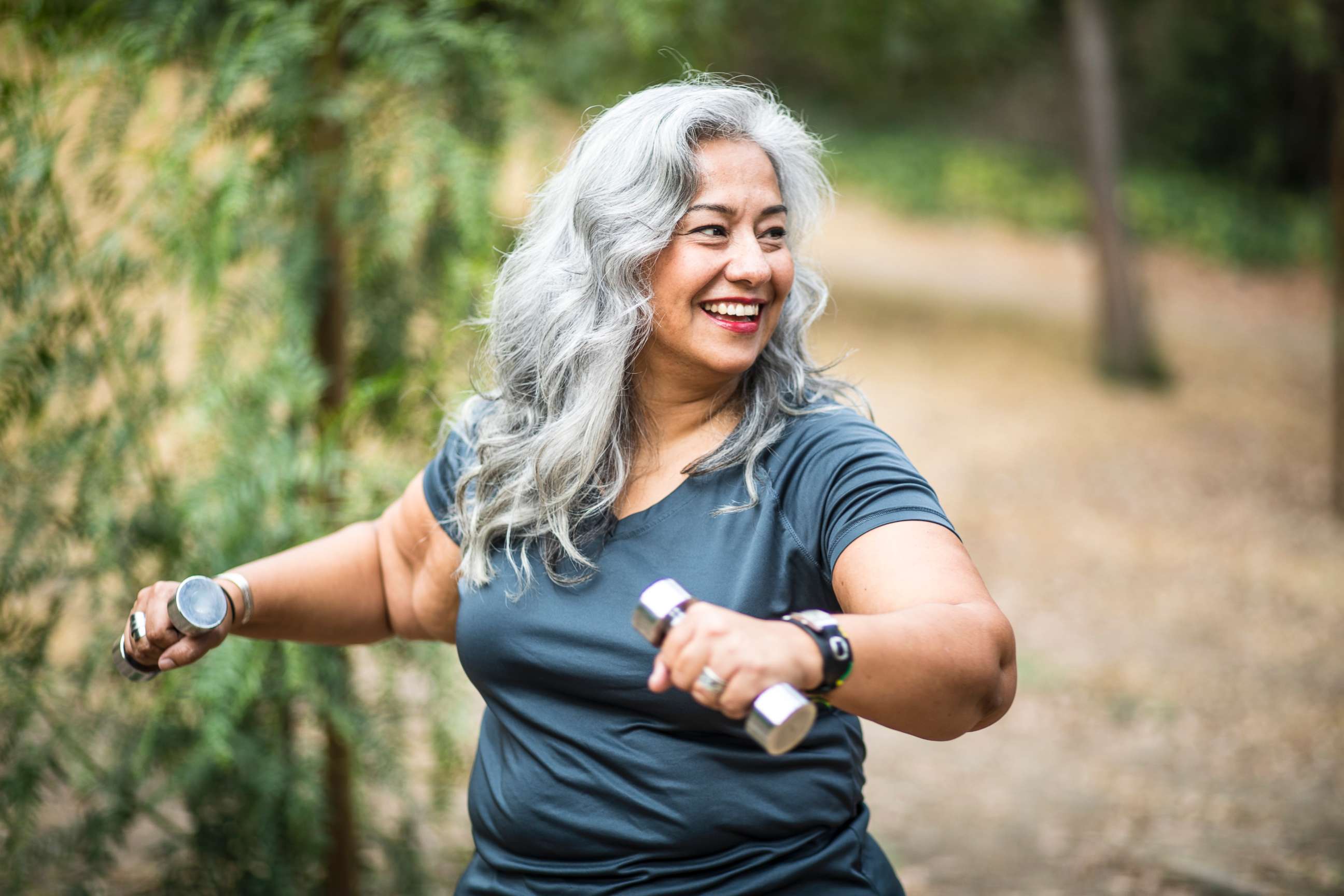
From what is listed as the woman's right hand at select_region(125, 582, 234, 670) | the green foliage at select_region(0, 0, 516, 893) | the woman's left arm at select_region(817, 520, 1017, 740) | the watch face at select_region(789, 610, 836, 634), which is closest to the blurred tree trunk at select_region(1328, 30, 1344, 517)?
the green foliage at select_region(0, 0, 516, 893)

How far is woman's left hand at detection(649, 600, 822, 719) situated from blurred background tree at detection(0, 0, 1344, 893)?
4.88 ft

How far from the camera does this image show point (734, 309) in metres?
1.70

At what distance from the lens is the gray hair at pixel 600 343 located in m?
1.69

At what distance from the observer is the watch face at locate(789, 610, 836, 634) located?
4.08 feet

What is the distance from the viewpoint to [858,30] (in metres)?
10.7

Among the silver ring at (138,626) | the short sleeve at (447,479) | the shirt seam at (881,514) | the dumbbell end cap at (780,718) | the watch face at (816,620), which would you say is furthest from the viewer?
the short sleeve at (447,479)

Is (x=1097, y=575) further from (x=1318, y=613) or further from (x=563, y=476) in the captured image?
(x=563, y=476)

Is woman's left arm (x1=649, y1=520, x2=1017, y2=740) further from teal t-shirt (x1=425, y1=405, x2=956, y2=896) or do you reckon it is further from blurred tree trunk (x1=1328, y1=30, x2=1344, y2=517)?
blurred tree trunk (x1=1328, y1=30, x2=1344, y2=517)

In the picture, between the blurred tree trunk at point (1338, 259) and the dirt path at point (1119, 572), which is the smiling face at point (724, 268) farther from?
the blurred tree trunk at point (1338, 259)

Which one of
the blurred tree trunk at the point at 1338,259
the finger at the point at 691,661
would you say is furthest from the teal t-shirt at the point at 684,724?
the blurred tree trunk at the point at 1338,259

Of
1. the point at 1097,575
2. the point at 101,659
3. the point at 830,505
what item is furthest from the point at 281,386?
the point at 1097,575

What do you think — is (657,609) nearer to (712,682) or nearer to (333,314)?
(712,682)

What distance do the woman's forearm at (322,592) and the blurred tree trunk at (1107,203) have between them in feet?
38.0

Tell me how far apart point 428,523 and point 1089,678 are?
18.1ft
